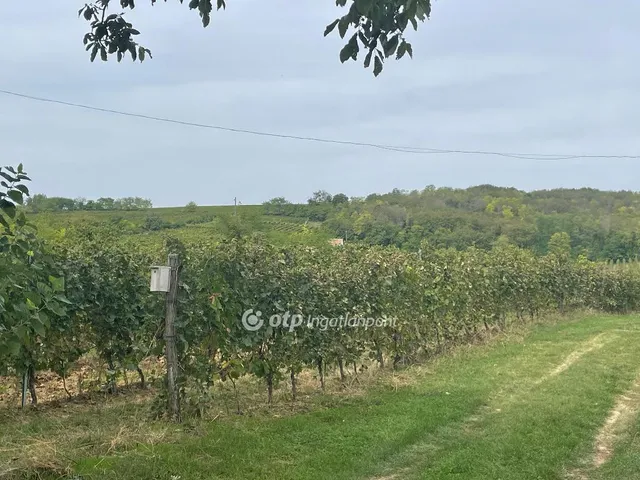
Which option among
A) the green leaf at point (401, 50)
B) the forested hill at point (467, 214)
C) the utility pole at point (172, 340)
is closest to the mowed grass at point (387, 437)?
the utility pole at point (172, 340)

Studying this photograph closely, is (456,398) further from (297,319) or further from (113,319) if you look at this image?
(113,319)

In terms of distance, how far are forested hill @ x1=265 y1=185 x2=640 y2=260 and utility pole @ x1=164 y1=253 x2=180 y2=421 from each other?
1523 centimetres

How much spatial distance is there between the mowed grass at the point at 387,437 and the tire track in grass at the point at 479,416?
0.02m

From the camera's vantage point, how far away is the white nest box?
20.5 feet

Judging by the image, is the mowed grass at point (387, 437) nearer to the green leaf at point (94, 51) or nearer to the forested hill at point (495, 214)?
the green leaf at point (94, 51)

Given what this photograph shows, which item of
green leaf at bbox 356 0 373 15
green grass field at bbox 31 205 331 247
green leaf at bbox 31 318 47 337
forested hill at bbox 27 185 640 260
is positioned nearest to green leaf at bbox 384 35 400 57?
green leaf at bbox 356 0 373 15

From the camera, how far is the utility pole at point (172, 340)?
20.9 ft

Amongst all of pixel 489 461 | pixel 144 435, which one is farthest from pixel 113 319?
pixel 489 461

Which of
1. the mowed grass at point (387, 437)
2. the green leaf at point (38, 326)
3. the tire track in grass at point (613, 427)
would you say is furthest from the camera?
the tire track in grass at point (613, 427)

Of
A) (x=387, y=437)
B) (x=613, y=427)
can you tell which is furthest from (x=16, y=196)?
(x=613, y=427)

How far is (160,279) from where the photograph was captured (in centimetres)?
627

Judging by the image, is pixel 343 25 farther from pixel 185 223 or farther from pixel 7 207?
pixel 185 223

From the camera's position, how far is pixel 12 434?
20.6 feet

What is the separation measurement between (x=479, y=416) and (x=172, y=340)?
12.6 feet
